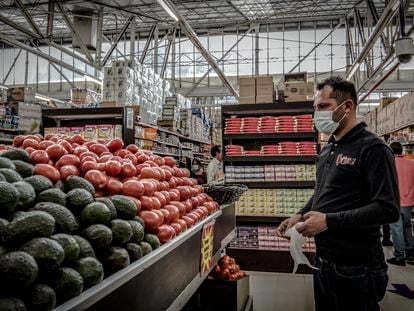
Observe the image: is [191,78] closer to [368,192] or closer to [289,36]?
[289,36]

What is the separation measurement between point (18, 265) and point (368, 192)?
162cm

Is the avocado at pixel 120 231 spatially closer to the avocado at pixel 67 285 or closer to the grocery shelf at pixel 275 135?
the avocado at pixel 67 285

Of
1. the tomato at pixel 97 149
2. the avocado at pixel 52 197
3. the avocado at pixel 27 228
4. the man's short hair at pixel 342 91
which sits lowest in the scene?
the avocado at pixel 27 228

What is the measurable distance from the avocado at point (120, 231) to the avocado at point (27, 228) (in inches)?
12.0

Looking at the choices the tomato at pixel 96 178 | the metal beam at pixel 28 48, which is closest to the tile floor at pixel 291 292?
the tomato at pixel 96 178

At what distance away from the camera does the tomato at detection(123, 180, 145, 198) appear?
1.78 metres

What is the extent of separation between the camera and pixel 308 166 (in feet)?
17.5

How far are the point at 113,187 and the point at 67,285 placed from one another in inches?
30.2

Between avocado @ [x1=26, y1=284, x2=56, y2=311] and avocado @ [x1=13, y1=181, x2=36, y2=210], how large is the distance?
35 cm

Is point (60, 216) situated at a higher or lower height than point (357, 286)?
higher

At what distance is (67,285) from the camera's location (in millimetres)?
1040

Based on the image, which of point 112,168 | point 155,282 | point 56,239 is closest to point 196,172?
point 112,168

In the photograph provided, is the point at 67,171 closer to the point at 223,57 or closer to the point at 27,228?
the point at 27,228

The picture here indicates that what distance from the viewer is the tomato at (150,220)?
1.71m
